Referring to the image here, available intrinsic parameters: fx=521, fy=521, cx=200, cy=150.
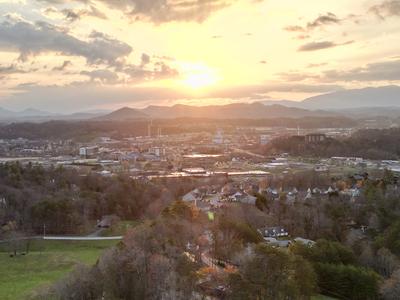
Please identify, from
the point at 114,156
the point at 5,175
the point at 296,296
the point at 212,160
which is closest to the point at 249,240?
the point at 296,296

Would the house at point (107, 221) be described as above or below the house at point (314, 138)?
below

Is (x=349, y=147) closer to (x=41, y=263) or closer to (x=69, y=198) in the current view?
(x=69, y=198)

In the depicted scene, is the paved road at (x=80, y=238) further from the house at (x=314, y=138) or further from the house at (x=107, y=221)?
the house at (x=314, y=138)

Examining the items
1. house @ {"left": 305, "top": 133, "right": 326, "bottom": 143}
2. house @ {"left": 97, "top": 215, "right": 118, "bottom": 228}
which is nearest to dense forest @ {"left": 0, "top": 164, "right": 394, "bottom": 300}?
house @ {"left": 97, "top": 215, "right": 118, "bottom": 228}

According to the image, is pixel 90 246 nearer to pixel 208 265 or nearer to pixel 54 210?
pixel 54 210

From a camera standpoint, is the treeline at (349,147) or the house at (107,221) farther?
the treeline at (349,147)

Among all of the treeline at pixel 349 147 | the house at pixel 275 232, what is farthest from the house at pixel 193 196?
the treeline at pixel 349 147

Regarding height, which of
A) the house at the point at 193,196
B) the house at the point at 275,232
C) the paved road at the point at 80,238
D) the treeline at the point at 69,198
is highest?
the treeline at the point at 69,198
